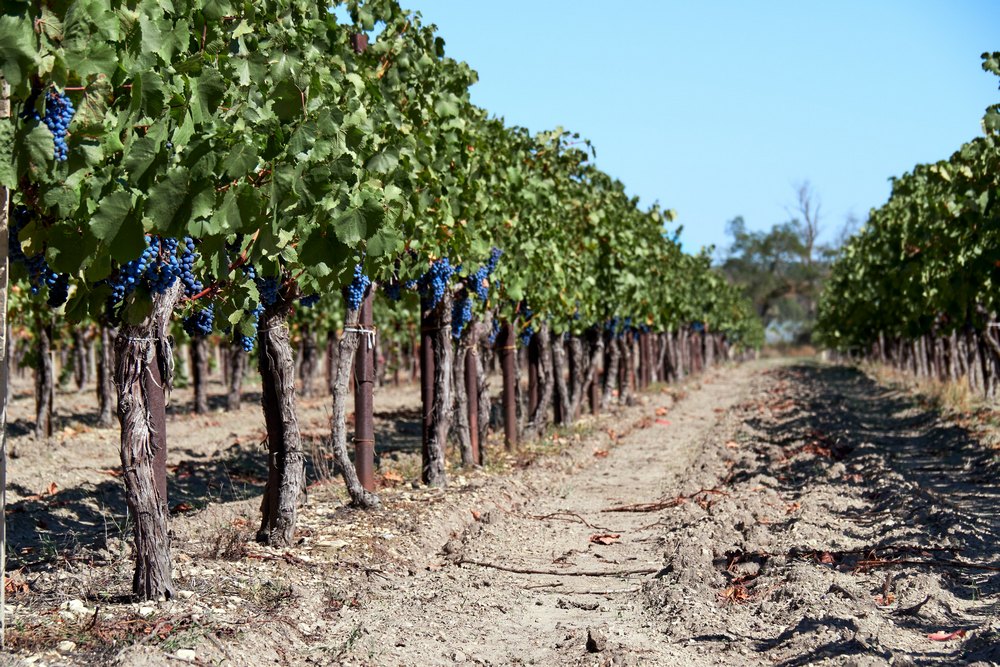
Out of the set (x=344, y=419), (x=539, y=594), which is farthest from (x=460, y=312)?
(x=539, y=594)

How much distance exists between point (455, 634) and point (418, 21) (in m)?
5.85

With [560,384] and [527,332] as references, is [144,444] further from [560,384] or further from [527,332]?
[560,384]

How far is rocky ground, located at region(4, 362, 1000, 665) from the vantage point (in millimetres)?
5109

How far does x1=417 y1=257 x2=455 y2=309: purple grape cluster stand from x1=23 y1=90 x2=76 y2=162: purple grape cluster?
565cm

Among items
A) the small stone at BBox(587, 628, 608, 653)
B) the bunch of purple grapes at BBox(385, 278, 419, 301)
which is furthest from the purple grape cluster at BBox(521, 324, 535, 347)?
the small stone at BBox(587, 628, 608, 653)

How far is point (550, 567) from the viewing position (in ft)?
24.7

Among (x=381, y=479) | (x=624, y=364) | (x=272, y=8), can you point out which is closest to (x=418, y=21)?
(x=272, y=8)

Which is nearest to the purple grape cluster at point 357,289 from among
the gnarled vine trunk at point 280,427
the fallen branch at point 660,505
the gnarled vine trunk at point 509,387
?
the gnarled vine trunk at point 280,427

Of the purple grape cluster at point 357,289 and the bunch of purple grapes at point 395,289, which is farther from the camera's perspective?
the bunch of purple grapes at point 395,289

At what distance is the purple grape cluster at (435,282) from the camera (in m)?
9.48

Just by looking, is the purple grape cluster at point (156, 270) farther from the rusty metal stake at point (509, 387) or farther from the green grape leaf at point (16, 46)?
the rusty metal stake at point (509, 387)

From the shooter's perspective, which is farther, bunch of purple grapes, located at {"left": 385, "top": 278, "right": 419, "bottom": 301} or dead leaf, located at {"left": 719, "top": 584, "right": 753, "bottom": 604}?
bunch of purple grapes, located at {"left": 385, "top": 278, "right": 419, "bottom": 301}

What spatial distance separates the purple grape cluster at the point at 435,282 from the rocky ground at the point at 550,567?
1.87 m

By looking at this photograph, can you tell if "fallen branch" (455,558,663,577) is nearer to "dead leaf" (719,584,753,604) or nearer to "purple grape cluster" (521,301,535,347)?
"dead leaf" (719,584,753,604)
